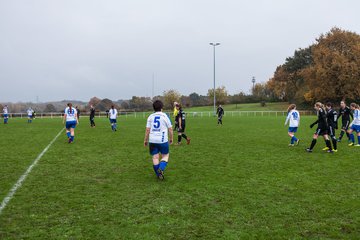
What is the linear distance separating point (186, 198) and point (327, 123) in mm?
7718

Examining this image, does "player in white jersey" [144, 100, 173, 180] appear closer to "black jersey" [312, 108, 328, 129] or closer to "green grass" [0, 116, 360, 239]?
"green grass" [0, 116, 360, 239]

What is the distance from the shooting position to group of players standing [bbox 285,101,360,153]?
1189 cm

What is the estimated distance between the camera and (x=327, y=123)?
11953 mm

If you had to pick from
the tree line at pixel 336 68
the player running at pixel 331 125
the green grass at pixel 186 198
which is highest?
the tree line at pixel 336 68

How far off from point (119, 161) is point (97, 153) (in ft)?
6.70

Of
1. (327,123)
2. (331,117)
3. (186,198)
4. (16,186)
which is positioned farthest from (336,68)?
(16,186)

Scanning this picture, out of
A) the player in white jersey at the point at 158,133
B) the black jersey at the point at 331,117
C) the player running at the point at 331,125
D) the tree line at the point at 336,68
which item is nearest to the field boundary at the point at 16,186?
the player in white jersey at the point at 158,133

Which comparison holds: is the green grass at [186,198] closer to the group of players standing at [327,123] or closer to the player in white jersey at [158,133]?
the player in white jersey at [158,133]

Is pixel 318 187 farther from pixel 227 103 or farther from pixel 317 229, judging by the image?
pixel 227 103

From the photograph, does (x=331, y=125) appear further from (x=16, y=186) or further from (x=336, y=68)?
(x=336, y=68)

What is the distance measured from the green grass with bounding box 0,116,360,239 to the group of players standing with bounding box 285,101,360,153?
4.25 feet

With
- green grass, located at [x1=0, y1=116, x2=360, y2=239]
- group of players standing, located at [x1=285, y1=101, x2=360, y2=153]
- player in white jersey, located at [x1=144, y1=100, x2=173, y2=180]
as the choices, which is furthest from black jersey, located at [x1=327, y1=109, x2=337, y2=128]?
player in white jersey, located at [x1=144, y1=100, x2=173, y2=180]

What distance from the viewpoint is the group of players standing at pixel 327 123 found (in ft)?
39.0

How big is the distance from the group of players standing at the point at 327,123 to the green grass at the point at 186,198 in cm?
130
